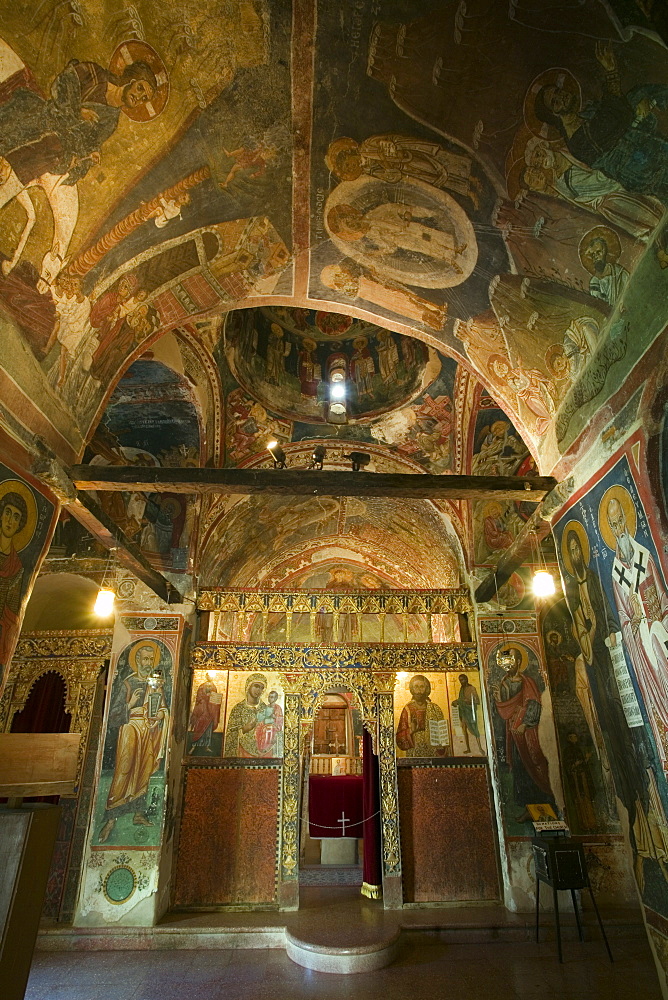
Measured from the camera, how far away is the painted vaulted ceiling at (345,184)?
158 inches

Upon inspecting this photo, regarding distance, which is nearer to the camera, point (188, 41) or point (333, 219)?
point (188, 41)

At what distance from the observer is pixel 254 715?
434 inches

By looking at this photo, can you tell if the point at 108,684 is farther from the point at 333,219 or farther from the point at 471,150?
the point at 471,150

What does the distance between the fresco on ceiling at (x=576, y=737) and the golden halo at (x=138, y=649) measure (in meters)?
8.01

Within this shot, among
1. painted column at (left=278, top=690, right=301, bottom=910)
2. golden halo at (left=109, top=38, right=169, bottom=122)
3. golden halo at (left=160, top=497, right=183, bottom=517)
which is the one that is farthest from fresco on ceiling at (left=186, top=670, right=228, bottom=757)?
golden halo at (left=109, top=38, right=169, bottom=122)

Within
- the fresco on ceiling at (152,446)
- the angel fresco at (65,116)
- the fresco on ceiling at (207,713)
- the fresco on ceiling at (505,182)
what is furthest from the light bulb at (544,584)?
the angel fresco at (65,116)

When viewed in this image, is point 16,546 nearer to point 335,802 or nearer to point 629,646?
point 629,646

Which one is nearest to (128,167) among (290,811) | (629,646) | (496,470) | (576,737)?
(629,646)

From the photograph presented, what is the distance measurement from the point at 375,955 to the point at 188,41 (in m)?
11.2

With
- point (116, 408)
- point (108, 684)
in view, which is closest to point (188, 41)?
point (116, 408)

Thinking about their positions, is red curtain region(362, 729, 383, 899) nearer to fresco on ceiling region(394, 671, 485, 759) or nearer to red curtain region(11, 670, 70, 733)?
fresco on ceiling region(394, 671, 485, 759)

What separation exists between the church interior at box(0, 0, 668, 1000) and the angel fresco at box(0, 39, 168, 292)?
3 cm

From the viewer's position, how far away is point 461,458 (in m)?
10.9

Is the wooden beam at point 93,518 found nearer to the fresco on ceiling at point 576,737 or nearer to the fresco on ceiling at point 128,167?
the fresco on ceiling at point 128,167
